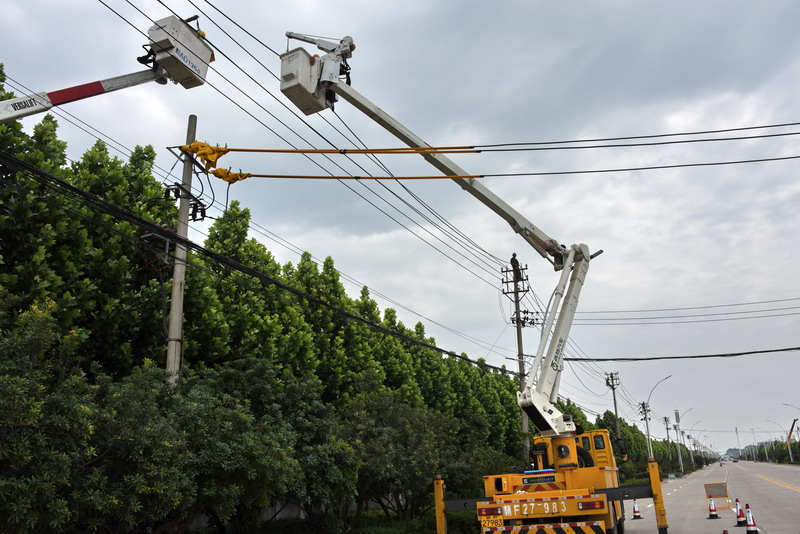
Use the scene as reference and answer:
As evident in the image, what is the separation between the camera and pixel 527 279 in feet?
102

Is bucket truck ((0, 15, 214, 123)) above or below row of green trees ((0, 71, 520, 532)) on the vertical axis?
above

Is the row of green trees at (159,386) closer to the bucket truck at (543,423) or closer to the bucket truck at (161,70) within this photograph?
the bucket truck at (161,70)

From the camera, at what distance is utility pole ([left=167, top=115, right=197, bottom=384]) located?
1136 centimetres

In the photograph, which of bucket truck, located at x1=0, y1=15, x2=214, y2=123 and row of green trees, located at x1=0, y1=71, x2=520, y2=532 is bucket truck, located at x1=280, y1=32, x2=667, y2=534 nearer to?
bucket truck, located at x1=0, y1=15, x2=214, y2=123

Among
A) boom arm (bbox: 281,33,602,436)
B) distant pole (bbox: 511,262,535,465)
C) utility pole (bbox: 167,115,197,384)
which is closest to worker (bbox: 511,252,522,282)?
distant pole (bbox: 511,262,535,465)

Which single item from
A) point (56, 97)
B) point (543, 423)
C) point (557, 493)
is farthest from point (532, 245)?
point (56, 97)

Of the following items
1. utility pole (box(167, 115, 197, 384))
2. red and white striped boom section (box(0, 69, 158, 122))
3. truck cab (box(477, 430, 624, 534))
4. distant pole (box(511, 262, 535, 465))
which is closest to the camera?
red and white striped boom section (box(0, 69, 158, 122))

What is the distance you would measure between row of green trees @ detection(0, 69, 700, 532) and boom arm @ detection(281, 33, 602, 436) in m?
4.72

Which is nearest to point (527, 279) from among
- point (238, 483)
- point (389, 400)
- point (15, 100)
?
point (389, 400)

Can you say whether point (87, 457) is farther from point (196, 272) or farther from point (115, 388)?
point (196, 272)

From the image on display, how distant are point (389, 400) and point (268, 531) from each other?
5186 mm

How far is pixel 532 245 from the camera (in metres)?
15.0

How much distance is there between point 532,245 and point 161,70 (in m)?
9.18

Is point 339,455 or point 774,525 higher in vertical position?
point 339,455
